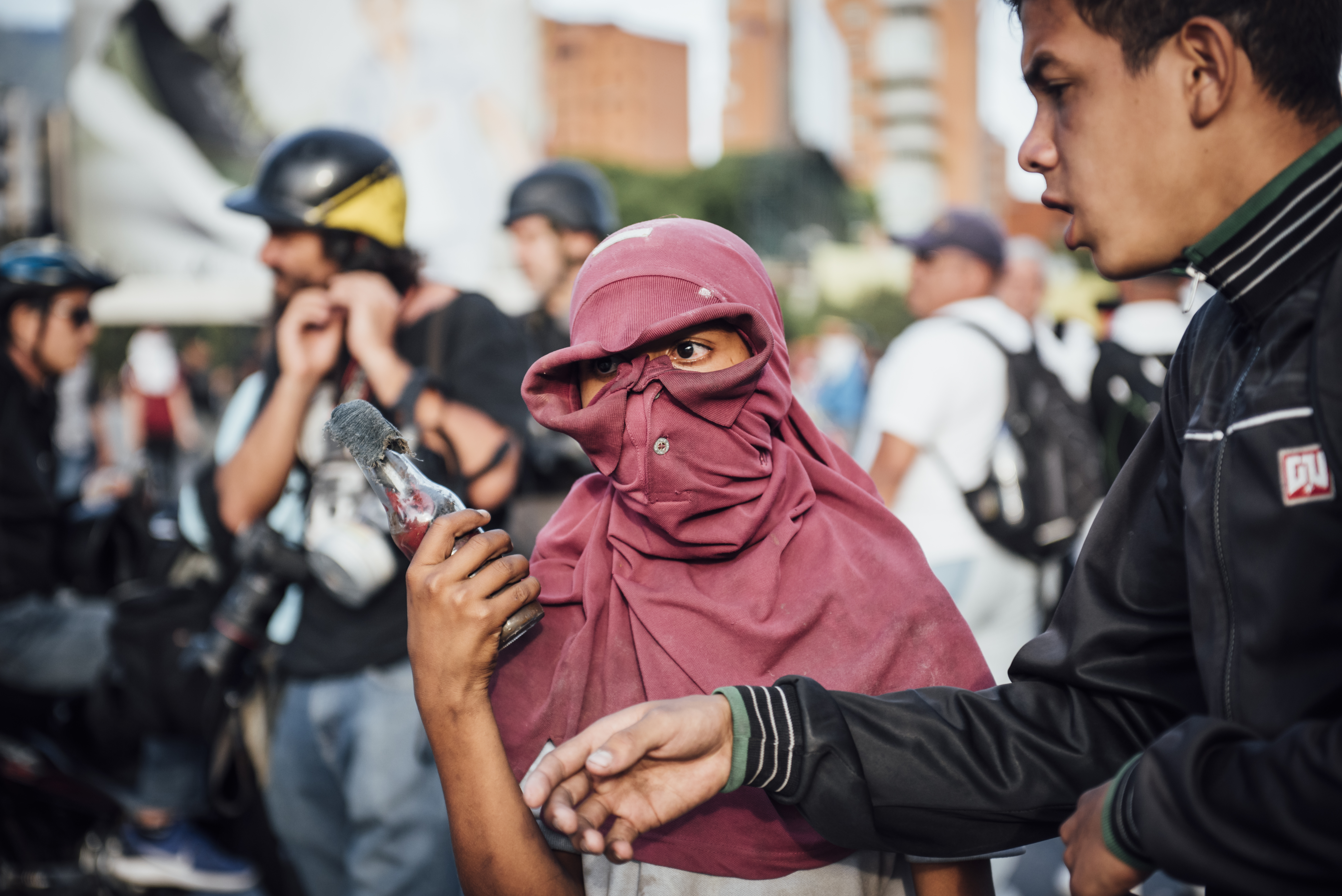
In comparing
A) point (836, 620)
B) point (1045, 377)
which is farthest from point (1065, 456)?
point (836, 620)

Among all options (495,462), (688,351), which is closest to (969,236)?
(495,462)

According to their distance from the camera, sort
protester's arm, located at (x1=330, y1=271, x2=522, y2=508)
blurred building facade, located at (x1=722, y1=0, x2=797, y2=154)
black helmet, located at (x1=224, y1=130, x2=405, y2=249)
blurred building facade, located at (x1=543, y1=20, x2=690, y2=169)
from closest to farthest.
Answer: protester's arm, located at (x1=330, y1=271, x2=522, y2=508), black helmet, located at (x1=224, y1=130, x2=405, y2=249), blurred building facade, located at (x1=722, y1=0, x2=797, y2=154), blurred building facade, located at (x1=543, y1=20, x2=690, y2=169)

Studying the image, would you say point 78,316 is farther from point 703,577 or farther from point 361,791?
point 703,577

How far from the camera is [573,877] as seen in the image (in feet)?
5.88

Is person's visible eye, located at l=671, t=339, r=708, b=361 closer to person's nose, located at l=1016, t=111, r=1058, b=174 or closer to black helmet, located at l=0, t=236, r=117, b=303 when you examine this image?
person's nose, located at l=1016, t=111, r=1058, b=174

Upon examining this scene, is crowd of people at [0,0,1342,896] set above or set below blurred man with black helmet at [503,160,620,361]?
below

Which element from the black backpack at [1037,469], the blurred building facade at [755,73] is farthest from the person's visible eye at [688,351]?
the blurred building facade at [755,73]

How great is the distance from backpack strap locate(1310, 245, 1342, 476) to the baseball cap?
11.7 feet

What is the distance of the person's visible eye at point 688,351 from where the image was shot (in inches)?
71.7

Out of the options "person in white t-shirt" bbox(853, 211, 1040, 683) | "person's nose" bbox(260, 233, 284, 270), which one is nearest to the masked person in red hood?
"person's nose" bbox(260, 233, 284, 270)

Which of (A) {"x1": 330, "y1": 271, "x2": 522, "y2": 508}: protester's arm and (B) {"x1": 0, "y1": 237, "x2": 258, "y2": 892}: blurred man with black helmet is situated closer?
(A) {"x1": 330, "y1": 271, "x2": 522, "y2": 508}: protester's arm

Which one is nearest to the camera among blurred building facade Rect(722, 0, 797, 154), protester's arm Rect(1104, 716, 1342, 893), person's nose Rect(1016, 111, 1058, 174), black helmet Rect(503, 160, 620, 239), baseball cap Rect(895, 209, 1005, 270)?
protester's arm Rect(1104, 716, 1342, 893)

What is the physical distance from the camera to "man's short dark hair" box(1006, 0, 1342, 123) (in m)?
1.24

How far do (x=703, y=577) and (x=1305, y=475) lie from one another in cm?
93
